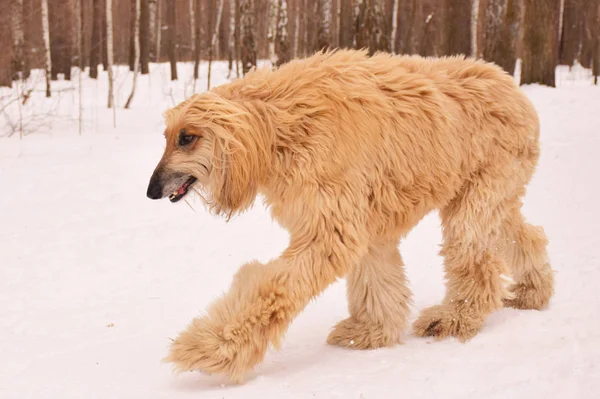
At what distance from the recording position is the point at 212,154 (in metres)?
3.83

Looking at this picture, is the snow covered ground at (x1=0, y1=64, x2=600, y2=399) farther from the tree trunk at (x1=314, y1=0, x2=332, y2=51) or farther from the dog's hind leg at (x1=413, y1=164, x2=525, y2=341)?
the tree trunk at (x1=314, y1=0, x2=332, y2=51)

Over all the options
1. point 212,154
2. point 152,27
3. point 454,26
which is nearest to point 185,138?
point 212,154

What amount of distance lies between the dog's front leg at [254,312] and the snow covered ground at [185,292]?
18cm

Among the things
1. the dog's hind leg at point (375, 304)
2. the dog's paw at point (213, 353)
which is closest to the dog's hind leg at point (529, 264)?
the dog's hind leg at point (375, 304)

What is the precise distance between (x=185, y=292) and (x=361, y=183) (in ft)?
8.00

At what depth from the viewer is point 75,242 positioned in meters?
6.88

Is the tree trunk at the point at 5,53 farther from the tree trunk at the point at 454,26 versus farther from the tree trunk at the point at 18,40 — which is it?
the tree trunk at the point at 454,26

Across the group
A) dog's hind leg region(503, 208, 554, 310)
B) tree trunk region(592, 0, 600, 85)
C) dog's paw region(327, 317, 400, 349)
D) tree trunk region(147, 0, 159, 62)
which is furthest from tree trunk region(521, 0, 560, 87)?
tree trunk region(147, 0, 159, 62)

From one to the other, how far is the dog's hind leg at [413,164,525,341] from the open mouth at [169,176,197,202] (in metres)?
1.77

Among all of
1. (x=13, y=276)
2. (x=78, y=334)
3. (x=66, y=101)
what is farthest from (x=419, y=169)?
(x=66, y=101)

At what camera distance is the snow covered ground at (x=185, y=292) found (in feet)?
12.3

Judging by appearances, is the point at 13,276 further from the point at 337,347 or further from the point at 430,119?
the point at 430,119

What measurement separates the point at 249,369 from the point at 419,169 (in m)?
1.60

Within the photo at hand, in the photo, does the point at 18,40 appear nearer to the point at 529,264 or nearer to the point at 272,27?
the point at 272,27
